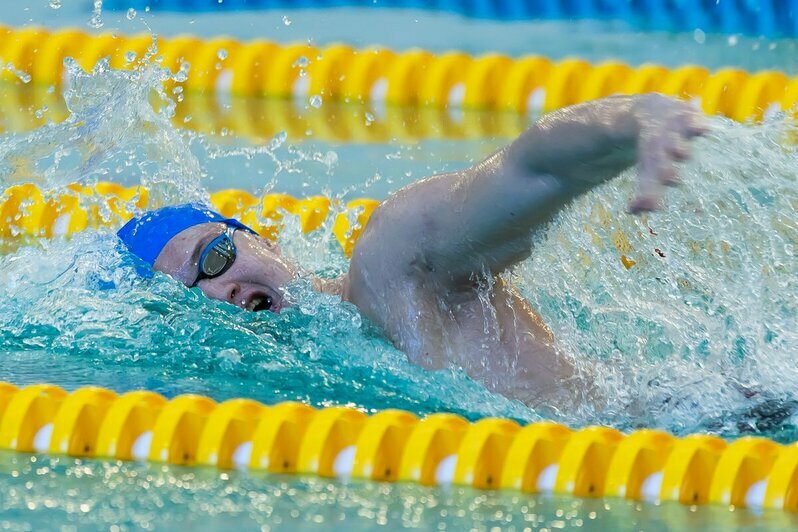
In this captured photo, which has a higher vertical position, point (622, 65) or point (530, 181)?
point (622, 65)

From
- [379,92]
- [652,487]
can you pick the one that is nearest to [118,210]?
[379,92]

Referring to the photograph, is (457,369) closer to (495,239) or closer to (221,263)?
(495,239)

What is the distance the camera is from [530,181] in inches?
77.4

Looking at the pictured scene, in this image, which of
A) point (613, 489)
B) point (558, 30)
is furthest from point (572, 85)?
point (613, 489)

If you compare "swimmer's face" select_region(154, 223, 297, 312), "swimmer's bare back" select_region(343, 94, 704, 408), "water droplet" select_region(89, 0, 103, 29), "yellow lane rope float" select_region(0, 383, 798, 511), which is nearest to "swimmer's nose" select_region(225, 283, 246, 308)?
"swimmer's face" select_region(154, 223, 297, 312)

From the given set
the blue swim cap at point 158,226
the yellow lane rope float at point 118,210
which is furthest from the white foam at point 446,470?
the yellow lane rope float at point 118,210

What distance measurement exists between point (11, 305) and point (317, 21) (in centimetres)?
279

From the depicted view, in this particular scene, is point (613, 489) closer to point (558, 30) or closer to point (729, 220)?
point (729, 220)

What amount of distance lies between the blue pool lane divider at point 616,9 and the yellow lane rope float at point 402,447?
130 inches

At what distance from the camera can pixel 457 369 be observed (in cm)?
232

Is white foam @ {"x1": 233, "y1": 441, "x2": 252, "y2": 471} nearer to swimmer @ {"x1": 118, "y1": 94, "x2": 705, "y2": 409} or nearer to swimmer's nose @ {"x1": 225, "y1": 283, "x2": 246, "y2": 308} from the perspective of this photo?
swimmer @ {"x1": 118, "y1": 94, "x2": 705, "y2": 409}

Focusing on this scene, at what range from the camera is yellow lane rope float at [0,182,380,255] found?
135 inches

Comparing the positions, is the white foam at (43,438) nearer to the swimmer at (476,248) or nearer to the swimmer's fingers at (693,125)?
the swimmer at (476,248)

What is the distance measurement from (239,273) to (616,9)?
3113mm
